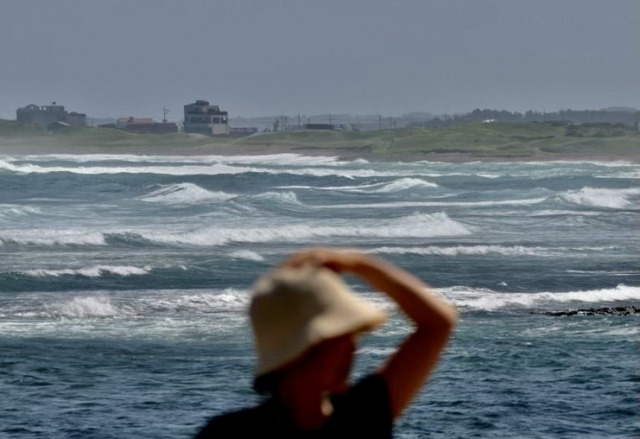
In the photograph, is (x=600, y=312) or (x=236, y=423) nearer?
(x=236, y=423)

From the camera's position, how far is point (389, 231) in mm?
39000

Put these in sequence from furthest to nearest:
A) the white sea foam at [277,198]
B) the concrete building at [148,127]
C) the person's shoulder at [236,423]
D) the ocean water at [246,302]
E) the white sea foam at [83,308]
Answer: the concrete building at [148,127]
the white sea foam at [277,198]
the white sea foam at [83,308]
the ocean water at [246,302]
the person's shoulder at [236,423]

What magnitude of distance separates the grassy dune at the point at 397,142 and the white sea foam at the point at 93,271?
7926 cm

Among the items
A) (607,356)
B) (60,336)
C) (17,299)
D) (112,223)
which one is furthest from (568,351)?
(112,223)

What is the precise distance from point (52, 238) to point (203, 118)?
152m

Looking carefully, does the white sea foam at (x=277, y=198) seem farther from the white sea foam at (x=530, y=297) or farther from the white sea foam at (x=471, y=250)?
the white sea foam at (x=530, y=297)

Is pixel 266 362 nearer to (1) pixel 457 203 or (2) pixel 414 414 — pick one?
(2) pixel 414 414

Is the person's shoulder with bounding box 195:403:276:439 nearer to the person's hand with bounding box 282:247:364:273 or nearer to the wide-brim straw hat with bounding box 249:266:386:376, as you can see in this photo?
the wide-brim straw hat with bounding box 249:266:386:376

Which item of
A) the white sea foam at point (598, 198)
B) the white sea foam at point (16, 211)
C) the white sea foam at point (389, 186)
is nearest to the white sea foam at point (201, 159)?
the white sea foam at point (389, 186)

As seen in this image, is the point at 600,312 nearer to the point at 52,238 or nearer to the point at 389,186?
the point at 52,238

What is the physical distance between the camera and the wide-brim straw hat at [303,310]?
268cm

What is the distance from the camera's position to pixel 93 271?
88.7ft

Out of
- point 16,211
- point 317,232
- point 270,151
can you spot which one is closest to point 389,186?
point 16,211

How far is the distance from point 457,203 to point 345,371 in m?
51.7
